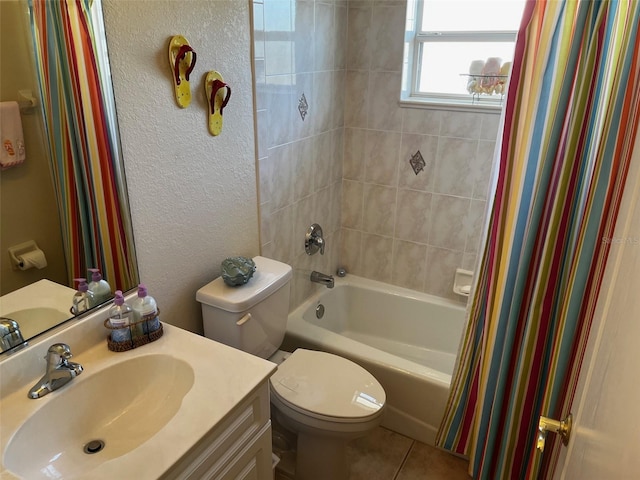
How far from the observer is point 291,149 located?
2213mm

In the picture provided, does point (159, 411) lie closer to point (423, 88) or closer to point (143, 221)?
point (143, 221)

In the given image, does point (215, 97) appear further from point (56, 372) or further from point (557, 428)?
point (557, 428)

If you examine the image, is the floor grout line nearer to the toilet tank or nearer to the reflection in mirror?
the toilet tank

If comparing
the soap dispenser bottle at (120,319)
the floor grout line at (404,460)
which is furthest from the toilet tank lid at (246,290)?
the floor grout line at (404,460)

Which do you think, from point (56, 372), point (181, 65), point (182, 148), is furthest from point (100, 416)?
point (181, 65)

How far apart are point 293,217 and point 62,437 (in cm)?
Result: 138

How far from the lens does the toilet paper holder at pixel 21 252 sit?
122 cm

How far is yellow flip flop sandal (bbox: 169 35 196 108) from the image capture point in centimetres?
151

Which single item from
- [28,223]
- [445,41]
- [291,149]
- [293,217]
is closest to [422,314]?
[293,217]

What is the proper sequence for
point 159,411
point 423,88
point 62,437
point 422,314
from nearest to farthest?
point 62,437 < point 159,411 < point 423,88 < point 422,314

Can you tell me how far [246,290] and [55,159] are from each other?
0.76 m

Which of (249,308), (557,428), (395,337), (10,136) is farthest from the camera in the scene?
(395,337)

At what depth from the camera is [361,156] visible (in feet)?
8.73

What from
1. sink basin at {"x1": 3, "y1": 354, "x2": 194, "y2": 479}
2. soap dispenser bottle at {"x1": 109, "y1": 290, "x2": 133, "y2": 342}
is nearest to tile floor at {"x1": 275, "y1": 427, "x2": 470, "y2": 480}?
sink basin at {"x1": 3, "y1": 354, "x2": 194, "y2": 479}
